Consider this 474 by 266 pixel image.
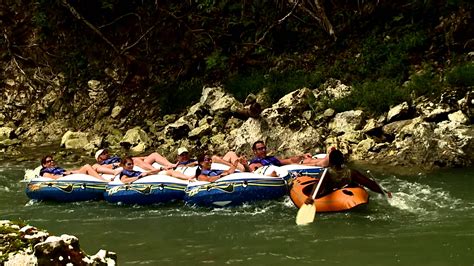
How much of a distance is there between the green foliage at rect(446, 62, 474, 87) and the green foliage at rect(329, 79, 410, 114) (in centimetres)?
92

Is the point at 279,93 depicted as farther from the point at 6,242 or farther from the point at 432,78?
the point at 6,242

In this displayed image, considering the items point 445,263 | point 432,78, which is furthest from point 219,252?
point 432,78

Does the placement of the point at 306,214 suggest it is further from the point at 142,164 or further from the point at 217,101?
the point at 217,101

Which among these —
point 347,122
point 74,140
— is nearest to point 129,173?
point 347,122

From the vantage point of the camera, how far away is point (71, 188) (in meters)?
9.08

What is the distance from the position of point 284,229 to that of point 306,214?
38 centimetres

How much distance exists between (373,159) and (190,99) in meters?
6.03

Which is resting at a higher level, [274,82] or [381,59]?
[381,59]

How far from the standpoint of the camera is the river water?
18.5 ft

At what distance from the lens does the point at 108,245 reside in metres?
6.50

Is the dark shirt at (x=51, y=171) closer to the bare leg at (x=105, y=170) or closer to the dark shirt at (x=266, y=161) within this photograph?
the bare leg at (x=105, y=170)

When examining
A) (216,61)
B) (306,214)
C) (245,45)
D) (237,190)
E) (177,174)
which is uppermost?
(245,45)

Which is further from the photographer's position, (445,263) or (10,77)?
(10,77)

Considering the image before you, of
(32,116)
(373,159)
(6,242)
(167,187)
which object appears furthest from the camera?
(32,116)
